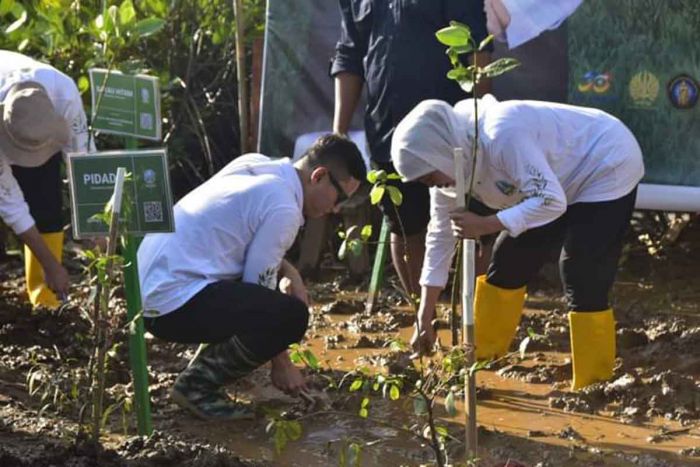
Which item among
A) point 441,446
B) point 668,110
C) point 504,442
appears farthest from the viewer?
point 668,110

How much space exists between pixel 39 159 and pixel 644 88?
323 centimetres

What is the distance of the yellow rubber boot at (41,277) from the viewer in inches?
269

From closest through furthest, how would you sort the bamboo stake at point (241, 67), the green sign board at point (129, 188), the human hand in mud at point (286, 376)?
Result: the green sign board at point (129, 188) < the human hand in mud at point (286, 376) < the bamboo stake at point (241, 67)

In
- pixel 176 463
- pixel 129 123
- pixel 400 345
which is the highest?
pixel 129 123

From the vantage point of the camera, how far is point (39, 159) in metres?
6.49

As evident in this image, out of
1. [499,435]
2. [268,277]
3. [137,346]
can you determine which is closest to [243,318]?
[268,277]

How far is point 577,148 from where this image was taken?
527 centimetres

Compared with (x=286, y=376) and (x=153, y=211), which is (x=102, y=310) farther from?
(x=286, y=376)

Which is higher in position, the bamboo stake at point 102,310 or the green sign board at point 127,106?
the green sign board at point 127,106

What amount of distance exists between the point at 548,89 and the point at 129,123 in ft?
10.0

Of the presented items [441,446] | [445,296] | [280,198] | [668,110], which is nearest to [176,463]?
[441,446]

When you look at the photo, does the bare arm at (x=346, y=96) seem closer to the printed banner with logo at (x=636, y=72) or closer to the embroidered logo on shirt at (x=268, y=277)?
the printed banner with logo at (x=636, y=72)

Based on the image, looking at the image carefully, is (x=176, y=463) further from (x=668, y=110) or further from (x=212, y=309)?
(x=668, y=110)

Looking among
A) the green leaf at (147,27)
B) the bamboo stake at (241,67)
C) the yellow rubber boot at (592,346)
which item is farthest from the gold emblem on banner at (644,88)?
the green leaf at (147,27)
